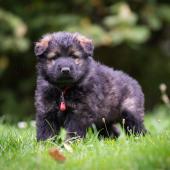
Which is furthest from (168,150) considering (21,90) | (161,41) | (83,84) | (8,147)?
(161,41)

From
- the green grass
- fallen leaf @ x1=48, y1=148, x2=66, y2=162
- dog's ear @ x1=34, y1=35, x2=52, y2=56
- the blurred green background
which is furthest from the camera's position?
the blurred green background

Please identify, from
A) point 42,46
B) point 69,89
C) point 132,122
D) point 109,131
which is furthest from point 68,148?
point 109,131

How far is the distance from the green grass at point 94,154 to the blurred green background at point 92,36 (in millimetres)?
4853

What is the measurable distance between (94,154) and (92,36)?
6.83 metres

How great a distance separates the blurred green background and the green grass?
485 centimetres

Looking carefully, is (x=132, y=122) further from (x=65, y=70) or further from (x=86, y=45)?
(x=65, y=70)

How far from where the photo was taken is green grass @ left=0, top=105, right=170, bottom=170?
17.6ft

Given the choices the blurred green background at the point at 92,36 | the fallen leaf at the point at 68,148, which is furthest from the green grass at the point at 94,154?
the blurred green background at the point at 92,36

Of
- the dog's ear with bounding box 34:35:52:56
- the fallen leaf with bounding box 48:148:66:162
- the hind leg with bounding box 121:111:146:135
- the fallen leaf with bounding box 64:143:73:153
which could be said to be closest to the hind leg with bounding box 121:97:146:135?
the hind leg with bounding box 121:111:146:135

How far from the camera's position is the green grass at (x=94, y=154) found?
536cm

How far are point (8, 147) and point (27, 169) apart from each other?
88 cm

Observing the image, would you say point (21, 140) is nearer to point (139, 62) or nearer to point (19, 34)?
point (19, 34)

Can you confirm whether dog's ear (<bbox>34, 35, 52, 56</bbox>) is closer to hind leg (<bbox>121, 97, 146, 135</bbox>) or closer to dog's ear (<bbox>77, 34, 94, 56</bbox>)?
dog's ear (<bbox>77, 34, 94, 56</bbox>)

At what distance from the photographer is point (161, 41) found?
50.6 feet
